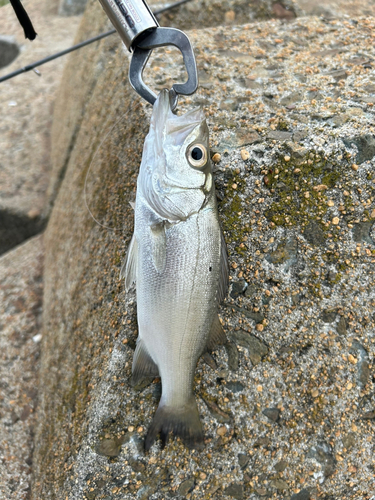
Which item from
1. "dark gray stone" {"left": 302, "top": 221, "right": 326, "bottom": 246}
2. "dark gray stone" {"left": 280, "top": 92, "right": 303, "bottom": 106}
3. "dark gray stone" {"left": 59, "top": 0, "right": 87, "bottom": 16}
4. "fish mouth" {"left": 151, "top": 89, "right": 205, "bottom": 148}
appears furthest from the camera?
"dark gray stone" {"left": 59, "top": 0, "right": 87, "bottom": 16}

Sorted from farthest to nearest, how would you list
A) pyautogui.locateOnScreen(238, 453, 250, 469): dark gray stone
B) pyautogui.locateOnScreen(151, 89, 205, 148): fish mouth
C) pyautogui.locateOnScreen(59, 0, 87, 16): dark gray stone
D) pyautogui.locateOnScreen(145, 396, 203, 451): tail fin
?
pyautogui.locateOnScreen(59, 0, 87, 16): dark gray stone < pyautogui.locateOnScreen(238, 453, 250, 469): dark gray stone < pyautogui.locateOnScreen(145, 396, 203, 451): tail fin < pyautogui.locateOnScreen(151, 89, 205, 148): fish mouth

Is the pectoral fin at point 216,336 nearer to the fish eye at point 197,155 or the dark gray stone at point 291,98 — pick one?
the fish eye at point 197,155

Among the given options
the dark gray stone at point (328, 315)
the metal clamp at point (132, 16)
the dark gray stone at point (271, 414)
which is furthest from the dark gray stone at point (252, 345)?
the metal clamp at point (132, 16)

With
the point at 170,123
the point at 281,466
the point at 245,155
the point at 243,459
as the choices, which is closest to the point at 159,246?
the point at 170,123

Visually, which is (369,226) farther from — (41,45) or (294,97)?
(41,45)

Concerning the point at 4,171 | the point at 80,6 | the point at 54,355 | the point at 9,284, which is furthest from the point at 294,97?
the point at 80,6

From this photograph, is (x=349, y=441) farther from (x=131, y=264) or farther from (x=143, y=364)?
(x=131, y=264)

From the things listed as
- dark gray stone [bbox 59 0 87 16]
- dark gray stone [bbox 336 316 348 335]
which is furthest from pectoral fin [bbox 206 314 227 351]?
dark gray stone [bbox 59 0 87 16]

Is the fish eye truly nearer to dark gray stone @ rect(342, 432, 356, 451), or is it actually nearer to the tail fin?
the tail fin
